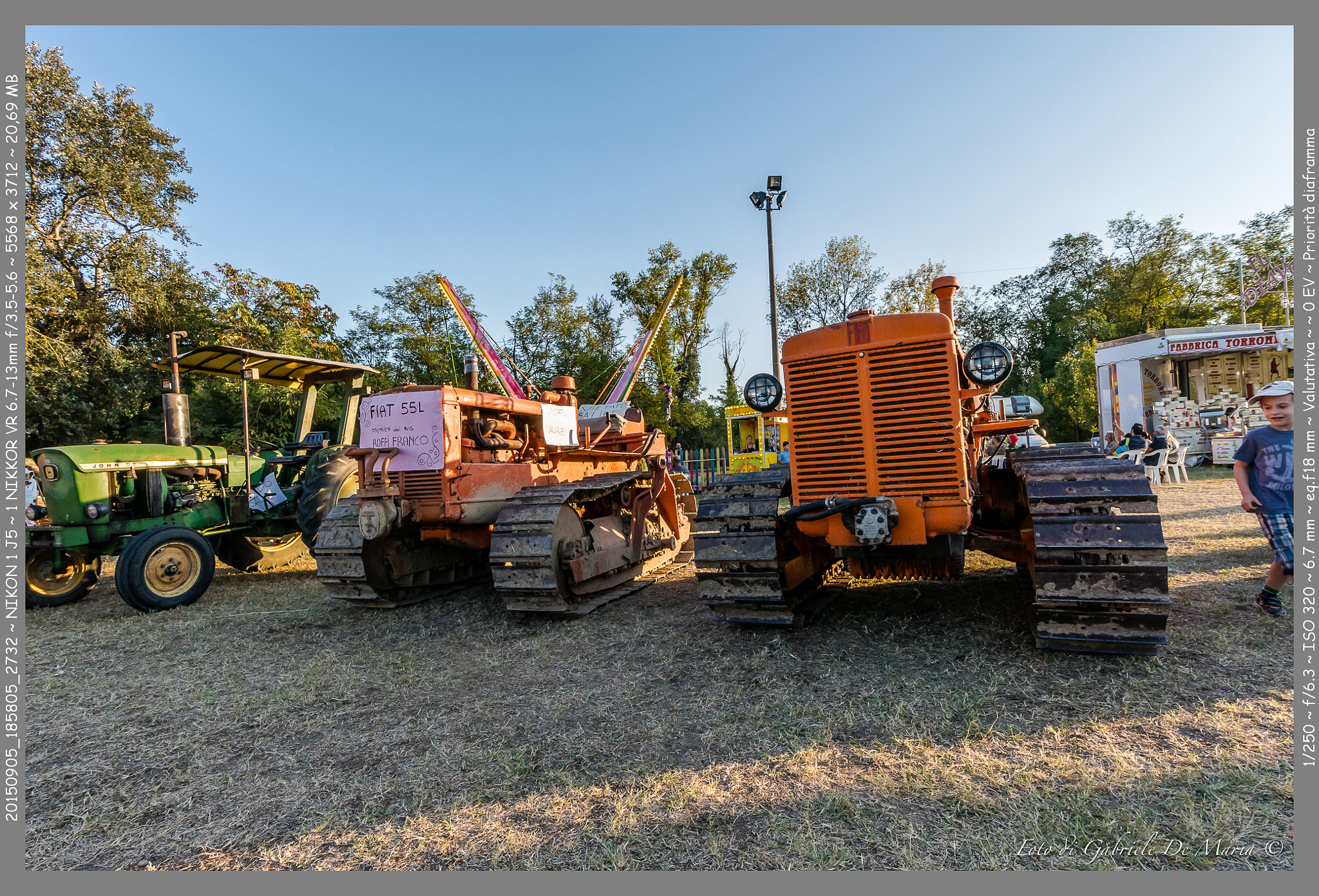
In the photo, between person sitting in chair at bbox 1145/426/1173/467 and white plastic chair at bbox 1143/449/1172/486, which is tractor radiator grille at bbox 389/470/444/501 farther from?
white plastic chair at bbox 1143/449/1172/486

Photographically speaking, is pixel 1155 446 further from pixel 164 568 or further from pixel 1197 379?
pixel 164 568

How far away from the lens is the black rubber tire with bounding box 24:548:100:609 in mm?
6918

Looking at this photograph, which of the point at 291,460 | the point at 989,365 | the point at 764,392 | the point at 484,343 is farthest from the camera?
the point at 484,343

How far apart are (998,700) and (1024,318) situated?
43347 millimetres

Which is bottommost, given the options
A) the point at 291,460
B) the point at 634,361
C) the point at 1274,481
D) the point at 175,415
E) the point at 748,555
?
the point at 748,555

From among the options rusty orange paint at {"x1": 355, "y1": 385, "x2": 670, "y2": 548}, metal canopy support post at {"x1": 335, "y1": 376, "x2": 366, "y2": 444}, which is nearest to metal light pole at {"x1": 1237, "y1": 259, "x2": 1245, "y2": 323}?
rusty orange paint at {"x1": 355, "y1": 385, "x2": 670, "y2": 548}

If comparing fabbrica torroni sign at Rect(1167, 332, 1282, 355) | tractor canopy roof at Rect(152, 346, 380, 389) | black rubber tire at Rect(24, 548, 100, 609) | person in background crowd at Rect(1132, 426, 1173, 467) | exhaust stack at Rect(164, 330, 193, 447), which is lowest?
black rubber tire at Rect(24, 548, 100, 609)

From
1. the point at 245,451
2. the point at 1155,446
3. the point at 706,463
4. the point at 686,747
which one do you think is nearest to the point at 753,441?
the point at 706,463

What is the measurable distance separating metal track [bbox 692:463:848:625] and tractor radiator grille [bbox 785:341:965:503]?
333 millimetres

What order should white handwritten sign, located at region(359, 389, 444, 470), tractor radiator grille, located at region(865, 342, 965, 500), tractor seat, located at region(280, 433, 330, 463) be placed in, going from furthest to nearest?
tractor seat, located at region(280, 433, 330, 463) < white handwritten sign, located at region(359, 389, 444, 470) < tractor radiator grille, located at region(865, 342, 965, 500)

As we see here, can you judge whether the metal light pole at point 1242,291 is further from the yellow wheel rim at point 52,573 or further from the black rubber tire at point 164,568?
the yellow wheel rim at point 52,573

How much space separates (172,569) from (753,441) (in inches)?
710

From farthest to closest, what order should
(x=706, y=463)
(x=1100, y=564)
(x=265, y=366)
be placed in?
(x=706, y=463) < (x=265, y=366) < (x=1100, y=564)

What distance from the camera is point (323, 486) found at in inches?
303
